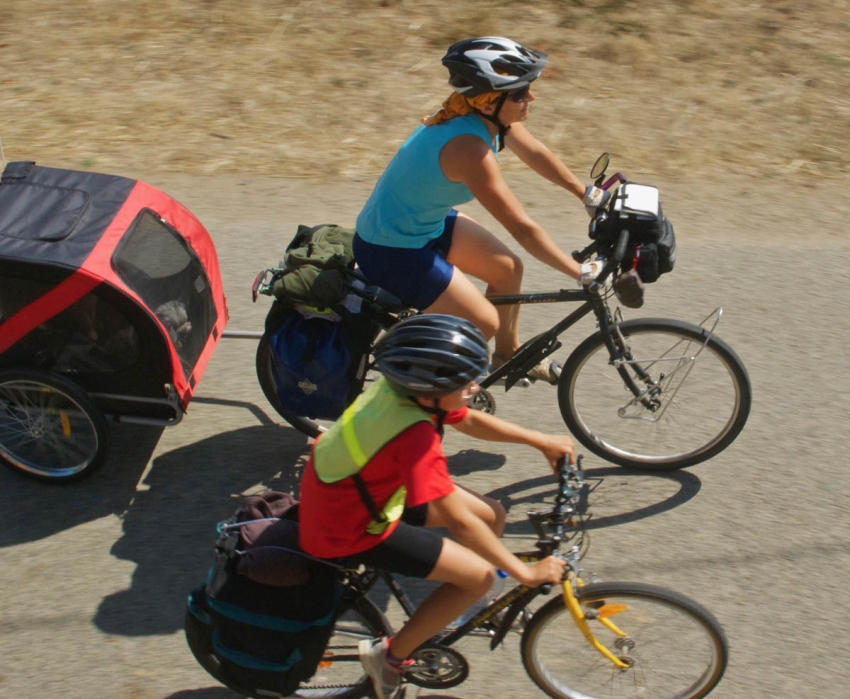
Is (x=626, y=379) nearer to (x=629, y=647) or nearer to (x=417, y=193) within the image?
(x=417, y=193)

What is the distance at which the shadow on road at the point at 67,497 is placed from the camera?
13.8 ft

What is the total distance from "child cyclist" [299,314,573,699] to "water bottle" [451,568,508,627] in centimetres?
18

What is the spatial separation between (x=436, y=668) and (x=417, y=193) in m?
1.87

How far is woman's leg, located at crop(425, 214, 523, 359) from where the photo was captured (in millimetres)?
4109

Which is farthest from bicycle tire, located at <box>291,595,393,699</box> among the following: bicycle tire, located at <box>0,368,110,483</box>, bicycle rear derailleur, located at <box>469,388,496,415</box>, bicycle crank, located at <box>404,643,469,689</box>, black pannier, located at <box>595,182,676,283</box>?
black pannier, located at <box>595,182,676,283</box>

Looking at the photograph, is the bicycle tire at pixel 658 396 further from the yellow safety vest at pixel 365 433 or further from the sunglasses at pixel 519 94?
the yellow safety vest at pixel 365 433

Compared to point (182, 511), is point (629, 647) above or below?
above

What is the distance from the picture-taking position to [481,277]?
4398mm

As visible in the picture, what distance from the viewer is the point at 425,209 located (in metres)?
3.98

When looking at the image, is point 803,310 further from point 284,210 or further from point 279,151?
point 279,151

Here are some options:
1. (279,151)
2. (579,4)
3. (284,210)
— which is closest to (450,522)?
(284,210)

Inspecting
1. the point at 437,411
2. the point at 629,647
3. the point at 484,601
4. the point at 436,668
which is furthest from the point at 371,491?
the point at 629,647

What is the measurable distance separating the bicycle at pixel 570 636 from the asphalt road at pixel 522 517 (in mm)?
227

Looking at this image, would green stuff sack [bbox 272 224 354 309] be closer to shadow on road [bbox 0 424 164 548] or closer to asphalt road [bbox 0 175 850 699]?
asphalt road [bbox 0 175 850 699]
